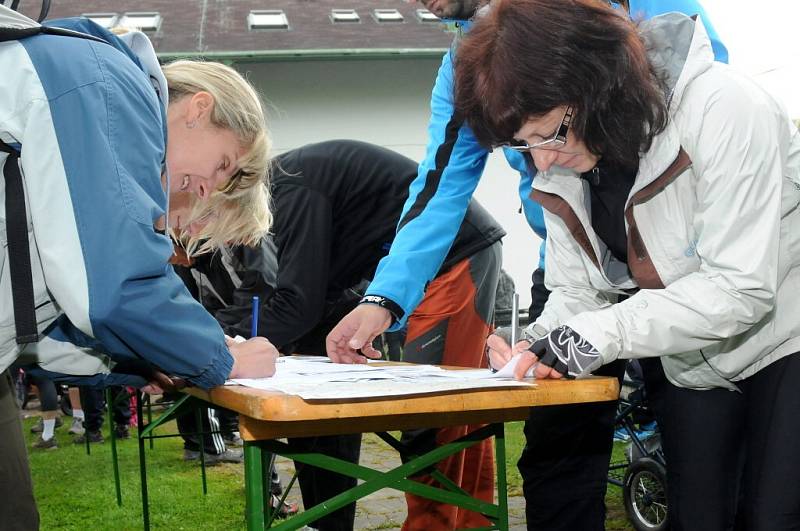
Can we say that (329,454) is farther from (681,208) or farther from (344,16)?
(344,16)

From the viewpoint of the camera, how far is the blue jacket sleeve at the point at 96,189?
148 cm

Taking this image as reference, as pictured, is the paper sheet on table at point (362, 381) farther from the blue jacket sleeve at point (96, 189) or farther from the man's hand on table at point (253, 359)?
the blue jacket sleeve at point (96, 189)

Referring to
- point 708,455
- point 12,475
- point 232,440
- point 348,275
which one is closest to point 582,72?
point 708,455

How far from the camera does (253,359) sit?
2062mm

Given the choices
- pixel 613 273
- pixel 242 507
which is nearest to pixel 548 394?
pixel 613 273

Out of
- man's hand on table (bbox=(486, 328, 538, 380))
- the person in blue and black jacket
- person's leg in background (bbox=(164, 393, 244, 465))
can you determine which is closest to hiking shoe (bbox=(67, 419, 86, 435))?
person's leg in background (bbox=(164, 393, 244, 465))

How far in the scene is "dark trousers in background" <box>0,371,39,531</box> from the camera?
86.4 inches

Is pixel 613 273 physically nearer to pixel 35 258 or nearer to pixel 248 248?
pixel 35 258

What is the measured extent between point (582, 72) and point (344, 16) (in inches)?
536

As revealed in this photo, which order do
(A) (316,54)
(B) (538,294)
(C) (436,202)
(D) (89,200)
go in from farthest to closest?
(A) (316,54), (B) (538,294), (C) (436,202), (D) (89,200)

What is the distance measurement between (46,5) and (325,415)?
114 cm

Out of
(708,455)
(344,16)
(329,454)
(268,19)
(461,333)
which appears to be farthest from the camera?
(344,16)

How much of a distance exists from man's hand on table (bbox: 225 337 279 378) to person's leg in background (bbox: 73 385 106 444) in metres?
5.48

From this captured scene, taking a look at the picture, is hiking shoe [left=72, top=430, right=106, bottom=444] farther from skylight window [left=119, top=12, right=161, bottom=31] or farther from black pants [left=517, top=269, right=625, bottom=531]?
skylight window [left=119, top=12, right=161, bottom=31]
